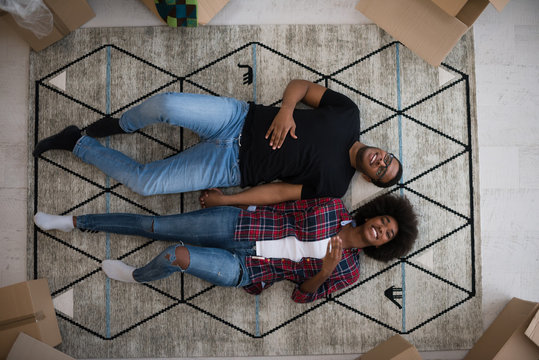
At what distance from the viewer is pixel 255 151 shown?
74.0 inches

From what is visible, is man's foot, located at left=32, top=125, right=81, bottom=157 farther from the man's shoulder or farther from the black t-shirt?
the man's shoulder

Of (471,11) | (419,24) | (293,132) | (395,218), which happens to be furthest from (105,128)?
(471,11)

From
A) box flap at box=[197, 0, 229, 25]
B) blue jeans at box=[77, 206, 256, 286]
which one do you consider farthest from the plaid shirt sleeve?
box flap at box=[197, 0, 229, 25]

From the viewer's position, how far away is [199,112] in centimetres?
181

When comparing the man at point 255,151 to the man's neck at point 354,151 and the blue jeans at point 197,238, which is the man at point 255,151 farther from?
the blue jeans at point 197,238

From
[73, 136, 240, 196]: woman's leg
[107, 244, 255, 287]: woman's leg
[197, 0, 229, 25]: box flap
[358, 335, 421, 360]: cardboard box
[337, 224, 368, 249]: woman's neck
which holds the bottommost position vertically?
[358, 335, 421, 360]: cardboard box

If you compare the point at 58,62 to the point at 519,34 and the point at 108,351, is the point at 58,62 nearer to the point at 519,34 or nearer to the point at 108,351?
the point at 108,351

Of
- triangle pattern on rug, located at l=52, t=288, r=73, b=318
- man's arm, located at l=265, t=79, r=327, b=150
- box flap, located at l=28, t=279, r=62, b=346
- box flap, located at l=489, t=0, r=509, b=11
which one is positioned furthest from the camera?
triangle pattern on rug, located at l=52, t=288, r=73, b=318

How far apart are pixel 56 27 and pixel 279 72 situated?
1.28 m

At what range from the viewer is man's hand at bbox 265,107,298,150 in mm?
1828

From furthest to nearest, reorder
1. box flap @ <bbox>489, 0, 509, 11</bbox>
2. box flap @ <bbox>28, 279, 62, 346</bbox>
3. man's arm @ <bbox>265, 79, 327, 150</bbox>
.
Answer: box flap @ <bbox>28, 279, 62, 346</bbox>, man's arm @ <bbox>265, 79, 327, 150</bbox>, box flap @ <bbox>489, 0, 509, 11</bbox>

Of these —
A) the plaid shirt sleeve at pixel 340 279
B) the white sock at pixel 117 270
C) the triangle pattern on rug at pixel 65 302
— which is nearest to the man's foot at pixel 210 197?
the white sock at pixel 117 270

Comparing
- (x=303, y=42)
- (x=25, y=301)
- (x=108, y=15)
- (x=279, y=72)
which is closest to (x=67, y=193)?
(x=25, y=301)

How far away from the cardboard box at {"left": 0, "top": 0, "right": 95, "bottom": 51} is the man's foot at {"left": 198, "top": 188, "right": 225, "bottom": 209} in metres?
1.22
